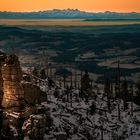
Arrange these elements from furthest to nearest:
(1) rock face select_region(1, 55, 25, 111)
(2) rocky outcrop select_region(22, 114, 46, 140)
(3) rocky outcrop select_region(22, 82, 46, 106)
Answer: (3) rocky outcrop select_region(22, 82, 46, 106)
(1) rock face select_region(1, 55, 25, 111)
(2) rocky outcrop select_region(22, 114, 46, 140)

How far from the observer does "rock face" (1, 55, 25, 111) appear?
90938mm

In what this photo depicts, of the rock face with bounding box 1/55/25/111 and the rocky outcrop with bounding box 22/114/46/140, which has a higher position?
the rock face with bounding box 1/55/25/111

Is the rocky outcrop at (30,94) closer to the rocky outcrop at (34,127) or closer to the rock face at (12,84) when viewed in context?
the rock face at (12,84)

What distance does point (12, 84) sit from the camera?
3590 inches

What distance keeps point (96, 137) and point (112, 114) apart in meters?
24.9

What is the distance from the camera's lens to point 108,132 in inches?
5221

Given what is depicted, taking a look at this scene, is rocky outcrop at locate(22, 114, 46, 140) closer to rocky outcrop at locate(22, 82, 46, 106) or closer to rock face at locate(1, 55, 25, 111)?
rock face at locate(1, 55, 25, 111)

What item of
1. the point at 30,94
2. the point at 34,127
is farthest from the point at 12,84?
the point at 34,127

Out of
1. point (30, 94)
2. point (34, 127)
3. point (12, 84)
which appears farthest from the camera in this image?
point (30, 94)

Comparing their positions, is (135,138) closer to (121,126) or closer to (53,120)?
(121,126)

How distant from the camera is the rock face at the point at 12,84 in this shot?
90.9 metres

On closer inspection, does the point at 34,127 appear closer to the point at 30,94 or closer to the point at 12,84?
the point at 12,84

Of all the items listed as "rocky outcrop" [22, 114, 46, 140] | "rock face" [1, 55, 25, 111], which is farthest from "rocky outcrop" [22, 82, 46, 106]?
"rocky outcrop" [22, 114, 46, 140]

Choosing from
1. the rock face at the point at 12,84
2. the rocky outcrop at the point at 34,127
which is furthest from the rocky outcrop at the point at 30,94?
the rocky outcrop at the point at 34,127
